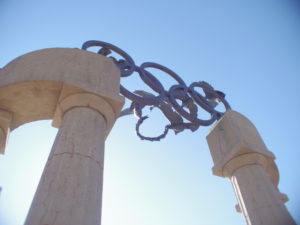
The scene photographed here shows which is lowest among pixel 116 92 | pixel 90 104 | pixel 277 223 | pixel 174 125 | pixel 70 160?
pixel 277 223

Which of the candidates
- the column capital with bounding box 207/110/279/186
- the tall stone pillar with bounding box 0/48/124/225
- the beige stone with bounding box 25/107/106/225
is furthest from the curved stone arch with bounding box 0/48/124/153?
the column capital with bounding box 207/110/279/186

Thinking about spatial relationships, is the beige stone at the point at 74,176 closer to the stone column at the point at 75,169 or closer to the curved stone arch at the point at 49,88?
the stone column at the point at 75,169

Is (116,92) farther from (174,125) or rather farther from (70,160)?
(174,125)

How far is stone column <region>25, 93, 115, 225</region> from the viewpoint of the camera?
11.1 feet

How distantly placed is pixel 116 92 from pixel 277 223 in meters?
3.49

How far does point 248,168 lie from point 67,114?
3755 mm

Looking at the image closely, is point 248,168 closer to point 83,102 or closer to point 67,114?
point 83,102

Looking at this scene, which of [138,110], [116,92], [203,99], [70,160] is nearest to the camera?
[70,160]

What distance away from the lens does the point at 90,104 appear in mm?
5102

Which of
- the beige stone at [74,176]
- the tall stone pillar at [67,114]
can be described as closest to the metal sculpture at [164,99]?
the tall stone pillar at [67,114]

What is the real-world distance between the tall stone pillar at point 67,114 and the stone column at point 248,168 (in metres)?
2.80

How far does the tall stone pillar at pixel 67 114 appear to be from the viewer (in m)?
3.53

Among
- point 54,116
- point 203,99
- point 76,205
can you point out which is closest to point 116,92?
point 54,116

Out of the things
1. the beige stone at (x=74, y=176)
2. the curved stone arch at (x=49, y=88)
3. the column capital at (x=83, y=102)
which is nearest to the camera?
the beige stone at (x=74, y=176)
